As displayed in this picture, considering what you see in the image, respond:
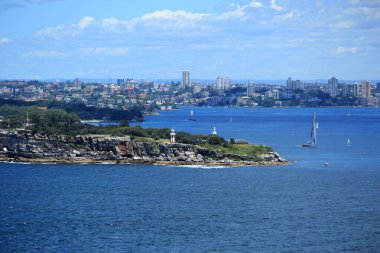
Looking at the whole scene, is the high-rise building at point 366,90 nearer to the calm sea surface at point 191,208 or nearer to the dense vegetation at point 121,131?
the dense vegetation at point 121,131

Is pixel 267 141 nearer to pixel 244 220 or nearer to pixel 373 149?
pixel 373 149

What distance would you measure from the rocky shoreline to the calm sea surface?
2.02m

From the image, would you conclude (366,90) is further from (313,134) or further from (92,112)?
(313,134)

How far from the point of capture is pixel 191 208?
36812 millimetres

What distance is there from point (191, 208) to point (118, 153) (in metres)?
18.8

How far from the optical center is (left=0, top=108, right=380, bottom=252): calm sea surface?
1172 inches

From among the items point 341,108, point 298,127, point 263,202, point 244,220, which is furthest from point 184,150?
point 341,108

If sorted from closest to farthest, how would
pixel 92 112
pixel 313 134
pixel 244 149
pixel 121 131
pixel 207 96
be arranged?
pixel 244 149 → pixel 121 131 → pixel 313 134 → pixel 92 112 → pixel 207 96

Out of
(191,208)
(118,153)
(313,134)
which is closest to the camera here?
(191,208)

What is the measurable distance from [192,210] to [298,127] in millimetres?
60005

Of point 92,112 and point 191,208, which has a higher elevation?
point 92,112

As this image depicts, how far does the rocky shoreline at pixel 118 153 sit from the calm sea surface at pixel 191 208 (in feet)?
6.62

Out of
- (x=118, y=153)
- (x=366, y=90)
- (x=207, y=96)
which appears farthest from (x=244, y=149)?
(x=366, y=90)

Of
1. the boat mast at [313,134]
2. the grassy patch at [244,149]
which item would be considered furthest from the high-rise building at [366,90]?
the grassy patch at [244,149]
